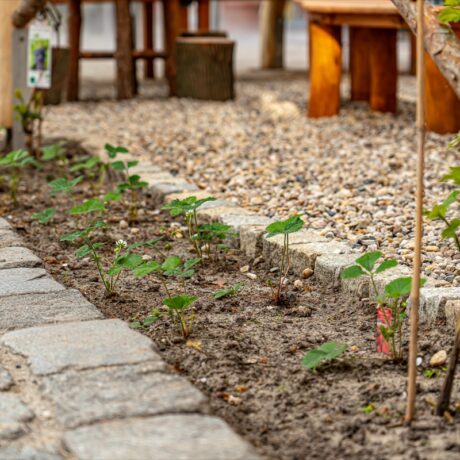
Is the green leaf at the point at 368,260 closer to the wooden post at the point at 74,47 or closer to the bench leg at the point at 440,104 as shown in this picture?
the bench leg at the point at 440,104

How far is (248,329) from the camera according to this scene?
2.76 meters

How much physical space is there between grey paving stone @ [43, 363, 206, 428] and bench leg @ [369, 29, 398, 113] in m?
4.27

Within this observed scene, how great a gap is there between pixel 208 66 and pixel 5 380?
5.40 m

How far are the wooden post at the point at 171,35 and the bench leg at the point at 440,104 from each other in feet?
8.90

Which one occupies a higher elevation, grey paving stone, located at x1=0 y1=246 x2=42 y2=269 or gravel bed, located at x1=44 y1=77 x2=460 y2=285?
gravel bed, located at x1=44 y1=77 x2=460 y2=285

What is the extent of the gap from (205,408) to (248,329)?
27.3 inches

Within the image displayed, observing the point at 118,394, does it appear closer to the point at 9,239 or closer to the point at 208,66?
the point at 9,239

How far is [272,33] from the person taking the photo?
1000cm

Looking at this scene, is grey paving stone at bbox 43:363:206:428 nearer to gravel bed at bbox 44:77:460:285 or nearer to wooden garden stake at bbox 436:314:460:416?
wooden garden stake at bbox 436:314:460:416

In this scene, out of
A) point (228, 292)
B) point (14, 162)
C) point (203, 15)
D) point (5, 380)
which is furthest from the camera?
point (203, 15)

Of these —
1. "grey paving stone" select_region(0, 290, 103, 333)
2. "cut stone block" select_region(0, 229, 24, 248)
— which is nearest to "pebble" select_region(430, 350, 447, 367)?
"grey paving stone" select_region(0, 290, 103, 333)

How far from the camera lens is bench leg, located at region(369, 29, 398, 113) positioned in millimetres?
6188

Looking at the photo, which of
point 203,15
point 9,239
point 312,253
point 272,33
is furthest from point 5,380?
point 272,33

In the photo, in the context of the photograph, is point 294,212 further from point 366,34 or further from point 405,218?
point 366,34
